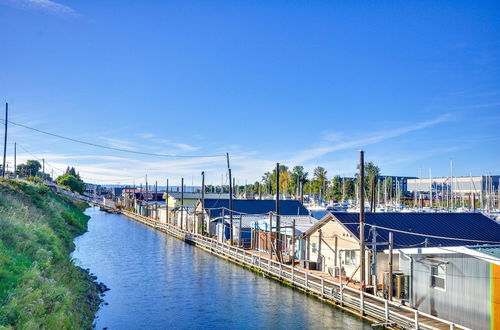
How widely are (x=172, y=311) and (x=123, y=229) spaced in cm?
5552

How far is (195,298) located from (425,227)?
19029mm

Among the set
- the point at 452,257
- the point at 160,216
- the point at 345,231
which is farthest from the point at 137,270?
the point at 160,216

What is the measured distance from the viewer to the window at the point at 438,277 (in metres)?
21.0

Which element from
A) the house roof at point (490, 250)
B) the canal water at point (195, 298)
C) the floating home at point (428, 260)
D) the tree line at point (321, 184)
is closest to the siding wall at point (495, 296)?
the floating home at point (428, 260)

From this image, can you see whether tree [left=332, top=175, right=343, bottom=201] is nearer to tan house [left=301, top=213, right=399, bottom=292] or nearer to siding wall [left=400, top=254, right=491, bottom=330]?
tan house [left=301, top=213, right=399, bottom=292]

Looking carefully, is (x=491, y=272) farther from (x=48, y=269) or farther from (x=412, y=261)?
(x=48, y=269)

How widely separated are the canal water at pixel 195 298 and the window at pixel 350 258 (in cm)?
458

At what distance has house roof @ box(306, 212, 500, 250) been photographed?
2948 cm

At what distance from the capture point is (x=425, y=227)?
31516 mm

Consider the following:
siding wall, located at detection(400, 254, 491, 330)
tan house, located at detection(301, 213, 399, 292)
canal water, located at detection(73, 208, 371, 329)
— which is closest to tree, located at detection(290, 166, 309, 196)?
canal water, located at detection(73, 208, 371, 329)

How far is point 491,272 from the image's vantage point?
18.3 metres

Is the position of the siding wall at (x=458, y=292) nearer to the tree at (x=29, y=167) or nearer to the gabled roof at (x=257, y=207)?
the gabled roof at (x=257, y=207)

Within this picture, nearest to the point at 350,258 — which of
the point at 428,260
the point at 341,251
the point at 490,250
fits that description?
the point at 341,251

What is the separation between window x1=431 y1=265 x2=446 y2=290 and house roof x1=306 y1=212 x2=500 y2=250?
22.1ft
